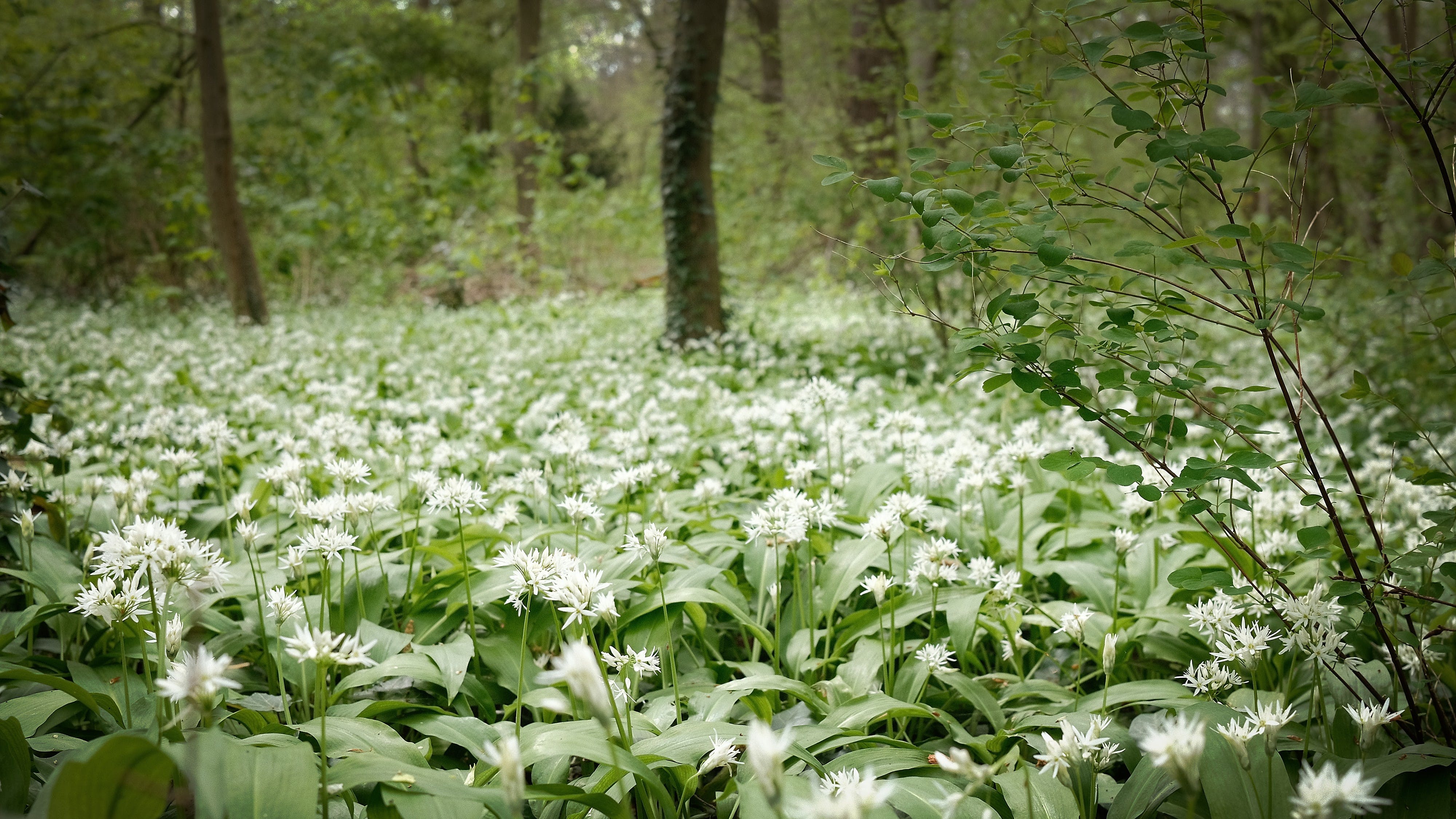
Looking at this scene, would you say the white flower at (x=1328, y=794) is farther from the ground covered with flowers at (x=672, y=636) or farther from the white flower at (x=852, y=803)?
the white flower at (x=852, y=803)

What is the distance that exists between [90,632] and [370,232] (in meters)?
11.4

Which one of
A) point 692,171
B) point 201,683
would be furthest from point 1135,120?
point 692,171

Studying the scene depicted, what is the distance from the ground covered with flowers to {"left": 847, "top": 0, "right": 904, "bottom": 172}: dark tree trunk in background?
3.98 m

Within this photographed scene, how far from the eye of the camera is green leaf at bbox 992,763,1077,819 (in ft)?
4.60

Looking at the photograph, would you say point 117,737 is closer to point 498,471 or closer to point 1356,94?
point 1356,94

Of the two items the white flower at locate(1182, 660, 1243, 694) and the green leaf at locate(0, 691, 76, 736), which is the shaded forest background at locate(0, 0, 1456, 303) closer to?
the white flower at locate(1182, 660, 1243, 694)

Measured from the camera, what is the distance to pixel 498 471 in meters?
3.63

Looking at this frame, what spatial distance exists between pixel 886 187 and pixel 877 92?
22.6 feet

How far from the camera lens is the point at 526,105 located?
58.5 ft

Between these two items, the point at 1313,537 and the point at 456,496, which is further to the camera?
the point at 456,496

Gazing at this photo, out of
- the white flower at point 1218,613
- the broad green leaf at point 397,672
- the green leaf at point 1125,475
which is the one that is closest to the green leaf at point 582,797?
the broad green leaf at point 397,672

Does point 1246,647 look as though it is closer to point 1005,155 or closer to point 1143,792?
point 1143,792

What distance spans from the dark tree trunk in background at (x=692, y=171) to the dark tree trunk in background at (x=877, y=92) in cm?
152

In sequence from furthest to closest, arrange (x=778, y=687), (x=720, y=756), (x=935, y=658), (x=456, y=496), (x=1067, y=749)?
1. (x=456, y=496)
2. (x=935, y=658)
3. (x=778, y=687)
4. (x=720, y=756)
5. (x=1067, y=749)
